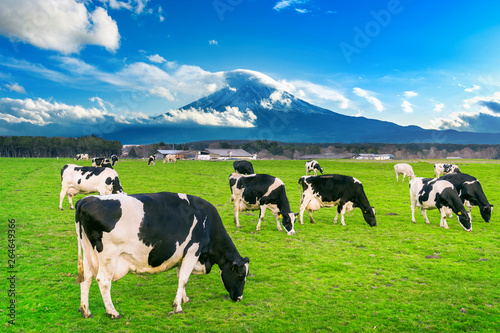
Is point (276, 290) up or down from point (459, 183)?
down

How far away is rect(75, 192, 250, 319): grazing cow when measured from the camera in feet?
17.6

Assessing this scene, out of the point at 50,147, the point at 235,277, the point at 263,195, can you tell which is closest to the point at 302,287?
the point at 235,277

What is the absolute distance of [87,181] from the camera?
1504 cm

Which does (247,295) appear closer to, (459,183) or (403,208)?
(459,183)

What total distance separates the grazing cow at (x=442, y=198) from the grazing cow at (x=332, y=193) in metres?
2.27

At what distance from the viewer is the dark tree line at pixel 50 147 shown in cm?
12469

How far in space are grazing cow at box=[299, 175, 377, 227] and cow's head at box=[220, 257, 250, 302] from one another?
7.68 metres

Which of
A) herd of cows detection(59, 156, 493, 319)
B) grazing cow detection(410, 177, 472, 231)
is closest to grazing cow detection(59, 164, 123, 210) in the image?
herd of cows detection(59, 156, 493, 319)

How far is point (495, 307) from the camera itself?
6254 mm

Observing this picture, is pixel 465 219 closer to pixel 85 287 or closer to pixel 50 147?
pixel 85 287

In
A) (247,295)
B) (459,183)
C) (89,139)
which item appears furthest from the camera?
(89,139)

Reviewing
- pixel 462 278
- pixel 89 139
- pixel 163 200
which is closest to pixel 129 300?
pixel 163 200

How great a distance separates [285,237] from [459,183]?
953 cm

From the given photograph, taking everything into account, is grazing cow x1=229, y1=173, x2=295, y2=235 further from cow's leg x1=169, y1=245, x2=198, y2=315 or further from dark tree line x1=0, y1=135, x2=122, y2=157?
dark tree line x1=0, y1=135, x2=122, y2=157
